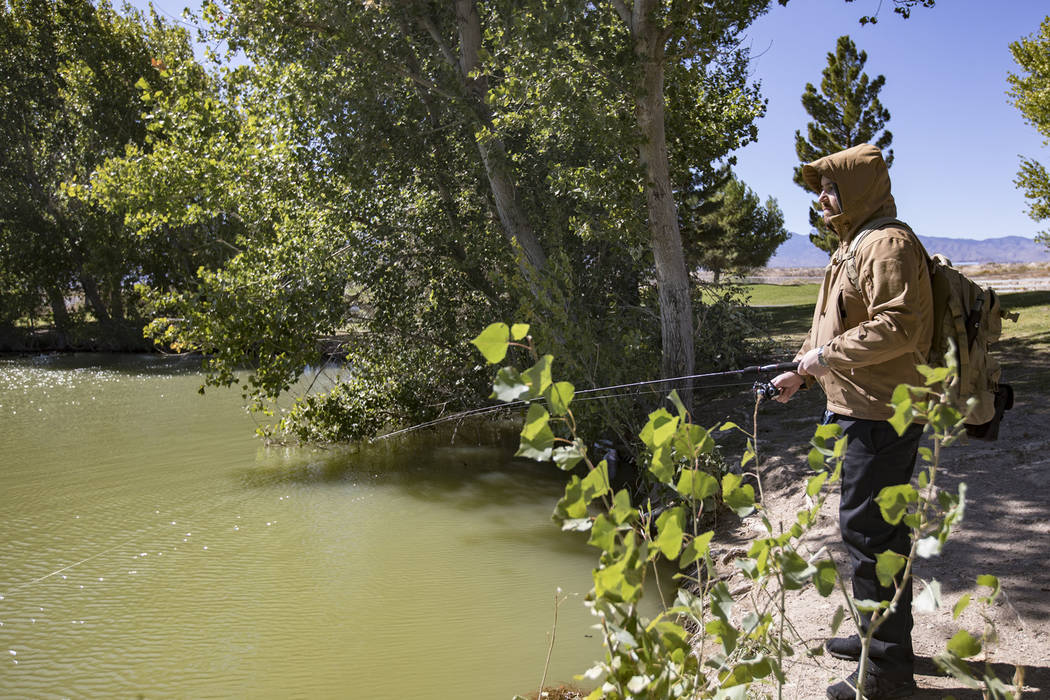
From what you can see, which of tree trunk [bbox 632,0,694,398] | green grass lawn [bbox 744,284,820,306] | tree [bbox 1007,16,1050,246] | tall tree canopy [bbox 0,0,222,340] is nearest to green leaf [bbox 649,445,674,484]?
tree trunk [bbox 632,0,694,398]

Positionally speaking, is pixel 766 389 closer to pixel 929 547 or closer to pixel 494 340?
pixel 929 547

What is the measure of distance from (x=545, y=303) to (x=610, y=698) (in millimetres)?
5814

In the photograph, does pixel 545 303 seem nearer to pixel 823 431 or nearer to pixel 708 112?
pixel 708 112

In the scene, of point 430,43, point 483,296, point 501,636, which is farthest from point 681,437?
point 430,43

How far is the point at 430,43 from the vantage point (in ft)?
37.1

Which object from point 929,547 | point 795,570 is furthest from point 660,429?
point 929,547

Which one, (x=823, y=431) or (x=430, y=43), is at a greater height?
(x=430, y=43)

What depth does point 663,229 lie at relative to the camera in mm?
8133

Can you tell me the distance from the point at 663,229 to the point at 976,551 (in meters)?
4.36

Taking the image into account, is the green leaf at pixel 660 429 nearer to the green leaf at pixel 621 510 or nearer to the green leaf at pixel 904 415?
the green leaf at pixel 621 510

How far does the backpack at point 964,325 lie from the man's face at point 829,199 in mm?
157

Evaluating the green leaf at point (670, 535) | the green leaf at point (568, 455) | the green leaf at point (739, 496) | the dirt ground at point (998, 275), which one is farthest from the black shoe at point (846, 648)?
the dirt ground at point (998, 275)

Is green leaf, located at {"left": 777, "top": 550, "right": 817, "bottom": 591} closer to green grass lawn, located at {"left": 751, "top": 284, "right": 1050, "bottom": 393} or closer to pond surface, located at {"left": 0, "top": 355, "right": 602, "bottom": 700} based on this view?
pond surface, located at {"left": 0, "top": 355, "right": 602, "bottom": 700}

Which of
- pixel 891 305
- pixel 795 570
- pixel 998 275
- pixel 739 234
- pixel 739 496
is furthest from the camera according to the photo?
pixel 998 275
